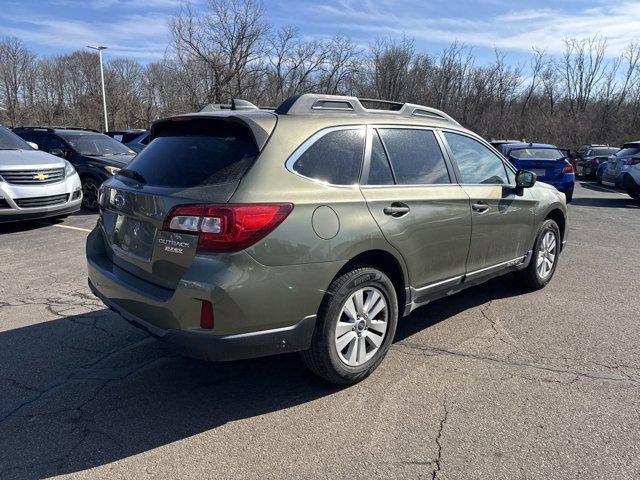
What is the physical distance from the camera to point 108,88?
5588cm

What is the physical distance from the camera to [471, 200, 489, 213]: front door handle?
429cm

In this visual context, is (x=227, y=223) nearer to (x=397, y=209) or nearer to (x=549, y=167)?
(x=397, y=209)

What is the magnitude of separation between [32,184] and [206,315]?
283 inches

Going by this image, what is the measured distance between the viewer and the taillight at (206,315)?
2736 millimetres

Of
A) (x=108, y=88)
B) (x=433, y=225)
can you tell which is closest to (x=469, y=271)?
(x=433, y=225)

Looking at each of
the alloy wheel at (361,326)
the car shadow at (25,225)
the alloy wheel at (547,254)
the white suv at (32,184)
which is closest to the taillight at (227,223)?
the alloy wheel at (361,326)

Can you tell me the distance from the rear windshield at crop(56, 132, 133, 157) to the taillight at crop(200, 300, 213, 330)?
9534 mm

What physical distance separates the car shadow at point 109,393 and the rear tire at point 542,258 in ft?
5.90

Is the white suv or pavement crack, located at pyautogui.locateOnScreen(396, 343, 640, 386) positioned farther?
the white suv

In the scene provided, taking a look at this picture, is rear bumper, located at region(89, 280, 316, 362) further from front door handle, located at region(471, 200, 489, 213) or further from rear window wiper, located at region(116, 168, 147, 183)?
front door handle, located at region(471, 200, 489, 213)

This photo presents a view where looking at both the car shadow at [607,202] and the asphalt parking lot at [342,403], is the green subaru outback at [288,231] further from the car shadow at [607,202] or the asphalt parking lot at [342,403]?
the car shadow at [607,202]

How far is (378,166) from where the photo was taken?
3602 millimetres

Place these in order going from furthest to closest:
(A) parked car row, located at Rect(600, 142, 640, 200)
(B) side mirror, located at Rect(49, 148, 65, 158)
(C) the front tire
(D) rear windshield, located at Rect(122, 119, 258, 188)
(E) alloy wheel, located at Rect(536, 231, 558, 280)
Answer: (A) parked car row, located at Rect(600, 142, 640, 200), (B) side mirror, located at Rect(49, 148, 65, 158), (E) alloy wheel, located at Rect(536, 231, 558, 280), (C) the front tire, (D) rear windshield, located at Rect(122, 119, 258, 188)

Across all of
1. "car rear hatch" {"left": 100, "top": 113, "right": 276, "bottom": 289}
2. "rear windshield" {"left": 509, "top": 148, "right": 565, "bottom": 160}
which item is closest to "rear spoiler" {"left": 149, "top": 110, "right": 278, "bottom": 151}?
"car rear hatch" {"left": 100, "top": 113, "right": 276, "bottom": 289}
